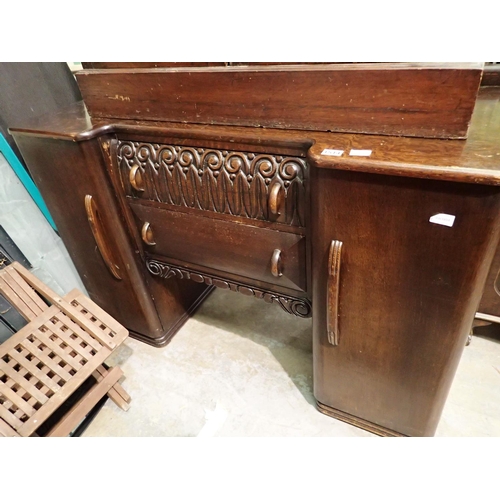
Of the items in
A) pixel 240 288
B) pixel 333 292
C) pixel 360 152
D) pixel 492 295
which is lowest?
pixel 492 295

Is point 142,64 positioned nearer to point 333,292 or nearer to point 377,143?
point 377,143

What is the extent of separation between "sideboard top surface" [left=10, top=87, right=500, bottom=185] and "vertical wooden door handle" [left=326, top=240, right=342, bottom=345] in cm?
23

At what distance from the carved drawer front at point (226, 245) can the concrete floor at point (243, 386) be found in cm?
57

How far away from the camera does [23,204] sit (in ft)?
5.07

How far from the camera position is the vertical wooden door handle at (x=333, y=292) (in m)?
0.89

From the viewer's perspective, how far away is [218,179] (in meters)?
1.04

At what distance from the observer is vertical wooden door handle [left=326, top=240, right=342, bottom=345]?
2.91 feet

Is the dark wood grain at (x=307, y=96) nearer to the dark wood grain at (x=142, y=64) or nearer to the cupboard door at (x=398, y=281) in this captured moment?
the dark wood grain at (x=142, y=64)

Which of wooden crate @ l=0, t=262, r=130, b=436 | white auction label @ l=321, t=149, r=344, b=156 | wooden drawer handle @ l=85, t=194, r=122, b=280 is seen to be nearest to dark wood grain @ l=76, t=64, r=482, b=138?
white auction label @ l=321, t=149, r=344, b=156

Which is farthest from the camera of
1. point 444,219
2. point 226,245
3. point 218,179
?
point 226,245

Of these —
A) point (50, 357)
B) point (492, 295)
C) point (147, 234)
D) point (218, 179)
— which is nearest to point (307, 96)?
point (218, 179)

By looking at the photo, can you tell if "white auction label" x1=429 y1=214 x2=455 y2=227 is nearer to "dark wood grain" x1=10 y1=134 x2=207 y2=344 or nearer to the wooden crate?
"dark wood grain" x1=10 y1=134 x2=207 y2=344

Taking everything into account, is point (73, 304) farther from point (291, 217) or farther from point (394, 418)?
point (394, 418)

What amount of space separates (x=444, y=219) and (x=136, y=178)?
933mm
